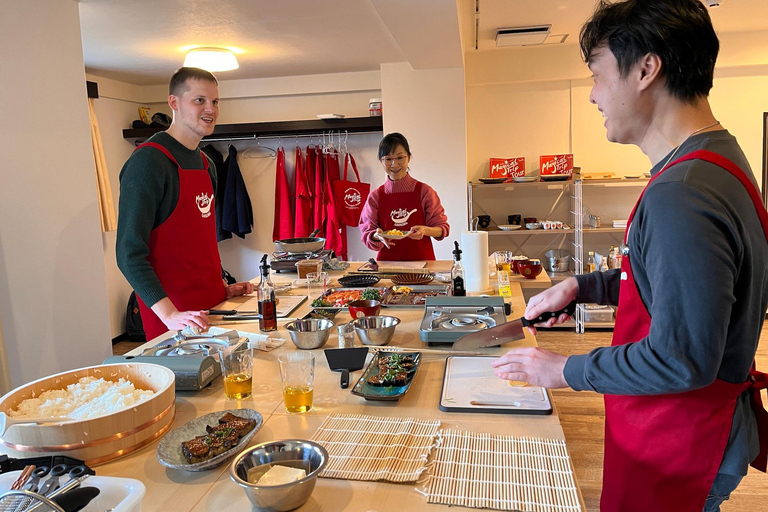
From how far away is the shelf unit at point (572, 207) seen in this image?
5.58 metres

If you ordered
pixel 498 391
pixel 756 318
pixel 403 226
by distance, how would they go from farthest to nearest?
1. pixel 403 226
2. pixel 498 391
3. pixel 756 318

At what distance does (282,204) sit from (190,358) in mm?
4679

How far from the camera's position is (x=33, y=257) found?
2678 millimetres

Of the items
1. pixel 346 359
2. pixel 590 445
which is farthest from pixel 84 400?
pixel 590 445

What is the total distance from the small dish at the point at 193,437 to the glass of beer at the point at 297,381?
114 millimetres

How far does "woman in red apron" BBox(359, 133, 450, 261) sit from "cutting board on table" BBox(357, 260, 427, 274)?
397mm

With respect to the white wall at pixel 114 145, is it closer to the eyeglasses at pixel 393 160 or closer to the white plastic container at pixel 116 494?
the eyeglasses at pixel 393 160

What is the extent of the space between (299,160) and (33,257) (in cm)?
362

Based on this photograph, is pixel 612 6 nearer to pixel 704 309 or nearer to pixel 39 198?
pixel 704 309

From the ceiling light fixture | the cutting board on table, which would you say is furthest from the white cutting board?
the ceiling light fixture

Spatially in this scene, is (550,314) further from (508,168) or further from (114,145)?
(114,145)

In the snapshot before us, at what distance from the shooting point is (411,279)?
2.90 meters

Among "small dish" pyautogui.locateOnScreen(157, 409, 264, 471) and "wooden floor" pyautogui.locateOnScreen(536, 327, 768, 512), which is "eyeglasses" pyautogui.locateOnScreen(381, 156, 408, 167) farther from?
"small dish" pyautogui.locateOnScreen(157, 409, 264, 471)

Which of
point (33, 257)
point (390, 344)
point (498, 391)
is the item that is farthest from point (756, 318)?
point (33, 257)
